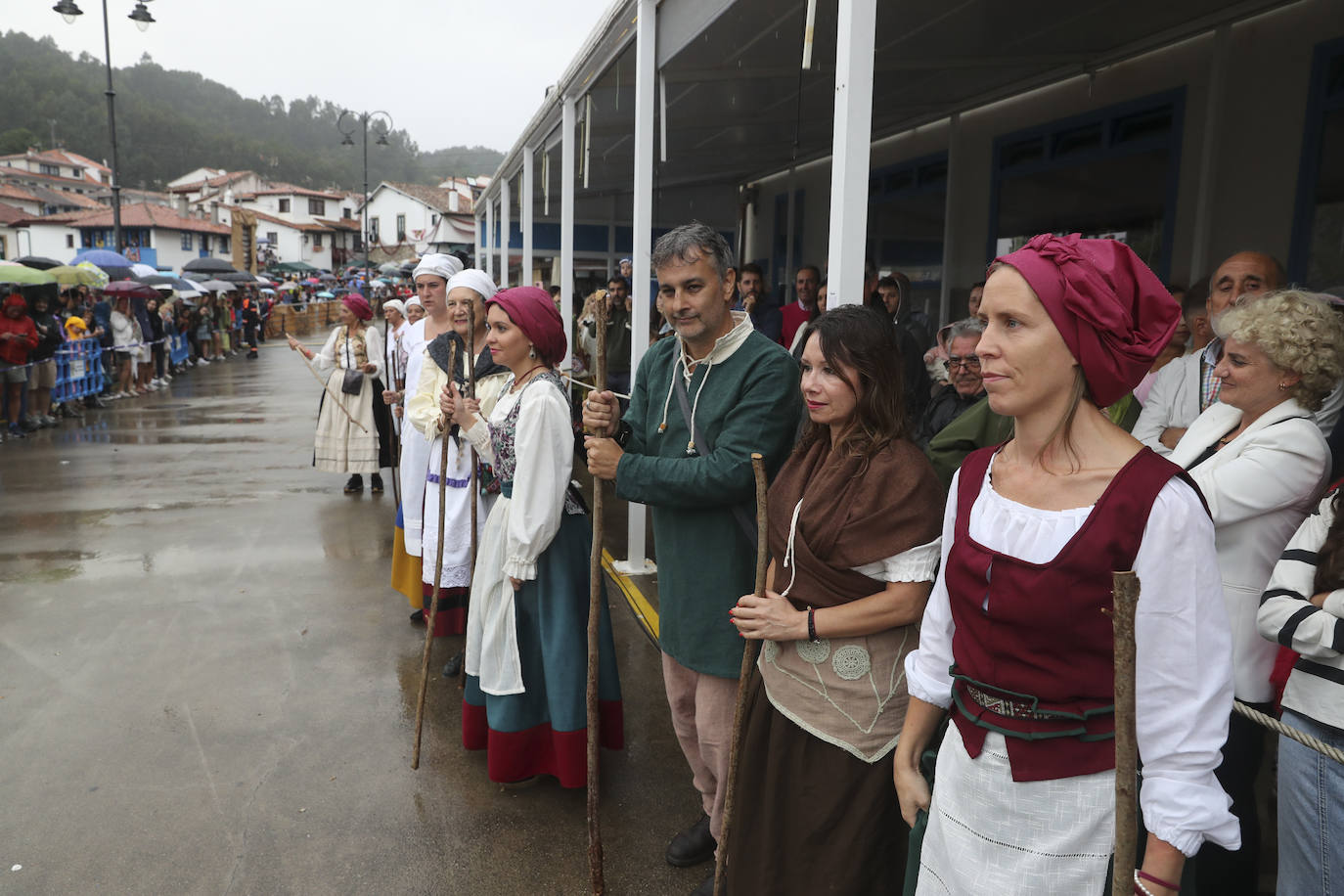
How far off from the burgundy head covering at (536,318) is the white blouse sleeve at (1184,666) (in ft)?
7.34

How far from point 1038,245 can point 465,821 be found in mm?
2768

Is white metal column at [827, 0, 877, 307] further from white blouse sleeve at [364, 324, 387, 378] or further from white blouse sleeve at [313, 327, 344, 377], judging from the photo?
white blouse sleeve at [313, 327, 344, 377]

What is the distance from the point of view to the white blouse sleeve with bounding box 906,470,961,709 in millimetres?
1678

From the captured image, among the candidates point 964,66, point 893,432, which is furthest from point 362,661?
point 964,66

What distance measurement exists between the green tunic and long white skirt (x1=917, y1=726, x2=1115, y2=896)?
3.22ft

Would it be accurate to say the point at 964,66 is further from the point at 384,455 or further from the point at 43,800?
the point at 43,800

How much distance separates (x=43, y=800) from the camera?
3264 millimetres

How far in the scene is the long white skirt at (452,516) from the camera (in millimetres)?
4102

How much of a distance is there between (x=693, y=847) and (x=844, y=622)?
1.35 metres

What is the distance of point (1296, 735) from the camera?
70.2 inches

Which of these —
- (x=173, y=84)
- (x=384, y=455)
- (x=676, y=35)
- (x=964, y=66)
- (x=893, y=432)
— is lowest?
(x=384, y=455)

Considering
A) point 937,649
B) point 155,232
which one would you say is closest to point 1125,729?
point 937,649

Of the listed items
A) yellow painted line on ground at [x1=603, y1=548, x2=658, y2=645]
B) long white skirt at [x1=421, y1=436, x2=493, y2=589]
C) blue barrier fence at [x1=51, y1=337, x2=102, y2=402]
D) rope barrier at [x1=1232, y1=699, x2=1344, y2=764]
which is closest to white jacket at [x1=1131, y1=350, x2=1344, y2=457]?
rope barrier at [x1=1232, y1=699, x2=1344, y2=764]

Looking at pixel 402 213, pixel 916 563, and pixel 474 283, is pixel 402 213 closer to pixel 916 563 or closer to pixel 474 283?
pixel 474 283
